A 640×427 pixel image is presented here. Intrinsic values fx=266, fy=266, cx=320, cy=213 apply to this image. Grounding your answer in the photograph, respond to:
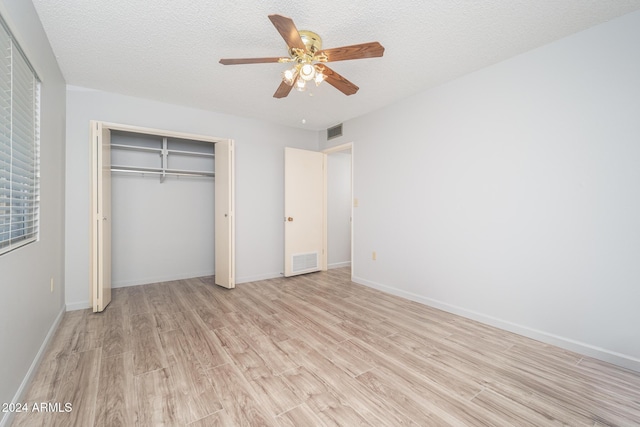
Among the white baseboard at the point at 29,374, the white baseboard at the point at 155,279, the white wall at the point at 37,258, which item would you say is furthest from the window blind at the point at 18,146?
the white baseboard at the point at 155,279

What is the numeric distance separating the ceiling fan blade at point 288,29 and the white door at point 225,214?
7.24 ft

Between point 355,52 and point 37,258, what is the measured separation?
9.26 ft

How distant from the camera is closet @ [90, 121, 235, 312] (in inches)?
148

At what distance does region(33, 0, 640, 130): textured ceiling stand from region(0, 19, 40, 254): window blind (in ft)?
1.91

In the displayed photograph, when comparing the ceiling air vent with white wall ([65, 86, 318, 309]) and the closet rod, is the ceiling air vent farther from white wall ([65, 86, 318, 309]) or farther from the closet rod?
the closet rod

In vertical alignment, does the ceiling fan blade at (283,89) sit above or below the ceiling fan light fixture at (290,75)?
above

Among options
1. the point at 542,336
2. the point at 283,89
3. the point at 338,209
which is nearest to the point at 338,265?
the point at 338,209

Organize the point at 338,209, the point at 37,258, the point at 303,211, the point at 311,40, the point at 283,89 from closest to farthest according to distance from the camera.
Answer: the point at 37,258, the point at 311,40, the point at 283,89, the point at 303,211, the point at 338,209

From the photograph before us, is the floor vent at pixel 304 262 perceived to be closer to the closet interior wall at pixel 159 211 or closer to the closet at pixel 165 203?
the closet at pixel 165 203

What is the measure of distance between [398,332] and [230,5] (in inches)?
117

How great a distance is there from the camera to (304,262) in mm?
4621

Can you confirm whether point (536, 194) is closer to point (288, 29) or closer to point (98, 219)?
point (288, 29)

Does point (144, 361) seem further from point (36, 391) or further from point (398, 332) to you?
point (398, 332)

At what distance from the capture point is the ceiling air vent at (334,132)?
4531mm
